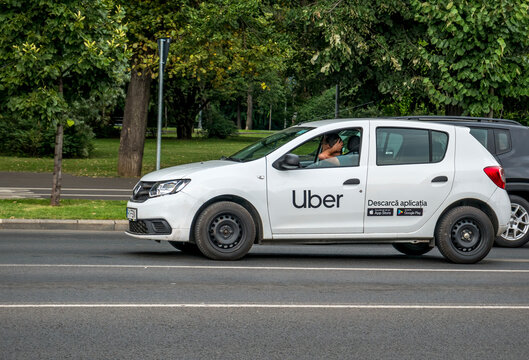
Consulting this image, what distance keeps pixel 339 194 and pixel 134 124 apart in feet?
51.3

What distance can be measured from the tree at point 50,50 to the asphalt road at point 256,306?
16.0 feet

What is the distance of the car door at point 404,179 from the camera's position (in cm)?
1059

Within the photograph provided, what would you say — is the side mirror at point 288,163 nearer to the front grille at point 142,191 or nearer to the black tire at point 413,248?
the front grille at point 142,191

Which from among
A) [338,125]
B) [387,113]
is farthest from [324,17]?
[387,113]

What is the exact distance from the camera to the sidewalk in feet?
47.3

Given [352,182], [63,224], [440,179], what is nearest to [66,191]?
[63,224]

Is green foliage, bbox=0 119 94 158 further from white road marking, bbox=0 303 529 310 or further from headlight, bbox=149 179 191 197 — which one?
white road marking, bbox=0 303 529 310

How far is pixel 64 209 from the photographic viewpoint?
52.2 feet

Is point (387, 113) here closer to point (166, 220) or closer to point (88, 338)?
point (166, 220)

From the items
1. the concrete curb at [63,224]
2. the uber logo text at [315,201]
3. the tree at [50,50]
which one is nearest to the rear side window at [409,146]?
the uber logo text at [315,201]

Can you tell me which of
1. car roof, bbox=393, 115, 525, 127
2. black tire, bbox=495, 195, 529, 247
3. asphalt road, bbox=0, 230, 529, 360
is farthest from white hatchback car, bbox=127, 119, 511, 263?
black tire, bbox=495, 195, 529, 247

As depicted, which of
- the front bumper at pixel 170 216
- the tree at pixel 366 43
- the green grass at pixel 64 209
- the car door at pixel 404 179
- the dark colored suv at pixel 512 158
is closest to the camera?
the front bumper at pixel 170 216

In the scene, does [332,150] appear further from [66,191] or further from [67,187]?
[67,187]

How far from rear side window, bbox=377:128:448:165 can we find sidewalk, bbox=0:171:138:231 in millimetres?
5582
